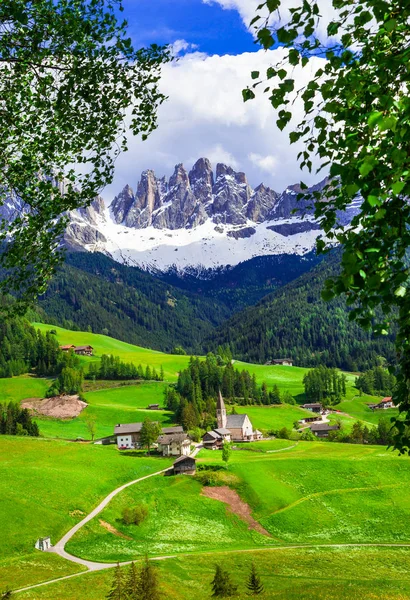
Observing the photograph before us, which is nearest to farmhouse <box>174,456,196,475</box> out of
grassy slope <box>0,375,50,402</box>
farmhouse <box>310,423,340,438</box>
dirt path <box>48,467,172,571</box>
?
dirt path <box>48,467,172,571</box>

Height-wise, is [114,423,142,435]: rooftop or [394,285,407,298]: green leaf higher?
[394,285,407,298]: green leaf

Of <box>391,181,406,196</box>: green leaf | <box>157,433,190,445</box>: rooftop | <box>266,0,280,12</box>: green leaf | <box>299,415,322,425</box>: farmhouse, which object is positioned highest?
<box>266,0,280,12</box>: green leaf

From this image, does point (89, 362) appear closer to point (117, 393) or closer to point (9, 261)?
point (117, 393)

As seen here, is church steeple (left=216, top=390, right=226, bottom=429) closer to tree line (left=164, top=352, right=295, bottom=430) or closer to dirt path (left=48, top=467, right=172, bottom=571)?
tree line (left=164, top=352, right=295, bottom=430)

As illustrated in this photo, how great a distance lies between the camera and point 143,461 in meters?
95.7

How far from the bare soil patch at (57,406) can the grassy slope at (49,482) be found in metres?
37.2

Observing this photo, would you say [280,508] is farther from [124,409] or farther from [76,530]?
[124,409]

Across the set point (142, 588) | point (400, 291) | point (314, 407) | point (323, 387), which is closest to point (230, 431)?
point (314, 407)

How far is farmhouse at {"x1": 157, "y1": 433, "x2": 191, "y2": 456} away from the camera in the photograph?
106250 millimetres

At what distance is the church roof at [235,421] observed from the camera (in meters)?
128

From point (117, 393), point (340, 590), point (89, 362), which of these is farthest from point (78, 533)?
point (89, 362)

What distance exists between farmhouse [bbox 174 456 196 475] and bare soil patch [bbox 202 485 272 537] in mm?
7176

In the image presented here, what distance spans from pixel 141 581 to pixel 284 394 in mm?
145444

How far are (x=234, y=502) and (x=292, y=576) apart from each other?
100ft
